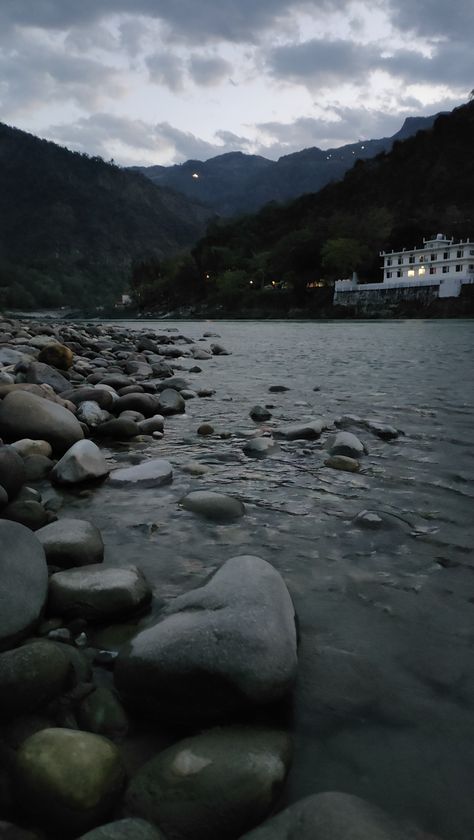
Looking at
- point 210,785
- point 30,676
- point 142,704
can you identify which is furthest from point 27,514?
point 210,785

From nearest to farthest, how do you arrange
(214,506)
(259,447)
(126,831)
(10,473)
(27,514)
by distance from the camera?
(126,831)
(27,514)
(10,473)
(214,506)
(259,447)

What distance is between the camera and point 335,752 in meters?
1.64

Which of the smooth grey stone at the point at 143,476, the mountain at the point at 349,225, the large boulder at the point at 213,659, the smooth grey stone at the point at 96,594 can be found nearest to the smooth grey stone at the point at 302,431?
the smooth grey stone at the point at 143,476

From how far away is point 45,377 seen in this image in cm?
708

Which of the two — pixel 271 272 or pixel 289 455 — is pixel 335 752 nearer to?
pixel 289 455

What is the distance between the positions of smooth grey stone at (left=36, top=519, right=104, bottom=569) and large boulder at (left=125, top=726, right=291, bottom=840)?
1.29 metres

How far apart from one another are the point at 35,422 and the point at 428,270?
70.1m

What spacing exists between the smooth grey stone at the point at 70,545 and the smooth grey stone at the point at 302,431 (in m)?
3.18

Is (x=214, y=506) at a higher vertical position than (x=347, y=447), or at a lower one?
lower

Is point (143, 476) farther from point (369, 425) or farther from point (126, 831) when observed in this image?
point (126, 831)

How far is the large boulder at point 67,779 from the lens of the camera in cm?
135

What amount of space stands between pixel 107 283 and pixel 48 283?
23.1 metres

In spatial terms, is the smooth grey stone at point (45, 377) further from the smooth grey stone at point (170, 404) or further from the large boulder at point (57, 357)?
the large boulder at point (57, 357)

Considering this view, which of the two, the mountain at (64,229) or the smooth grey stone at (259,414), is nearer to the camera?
the smooth grey stone at (259,414)
